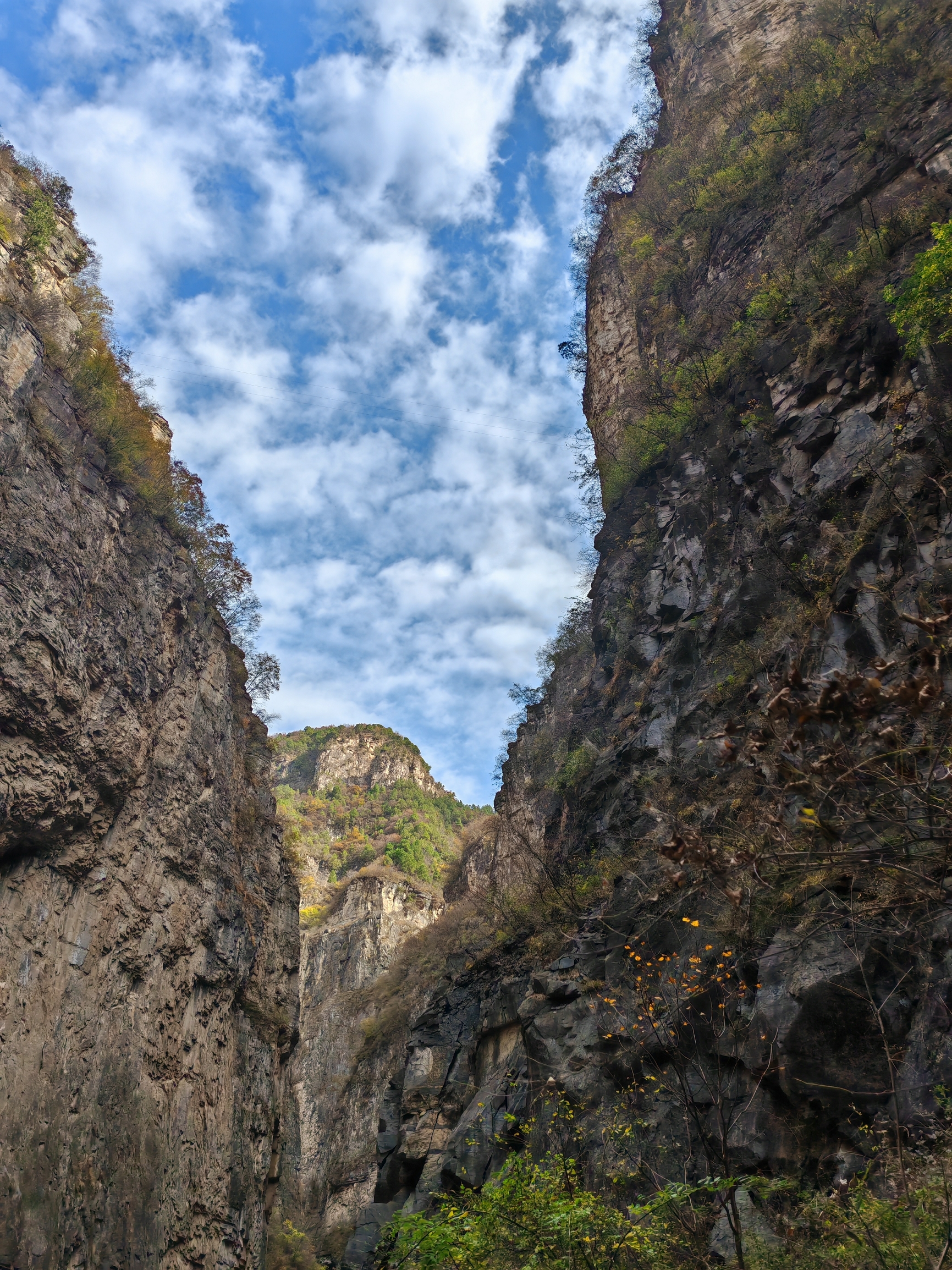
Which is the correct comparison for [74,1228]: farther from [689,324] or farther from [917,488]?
[689,324]

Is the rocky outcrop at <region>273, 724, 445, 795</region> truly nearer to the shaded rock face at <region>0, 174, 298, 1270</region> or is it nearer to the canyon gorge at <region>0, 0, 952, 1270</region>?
the canyon gorge at <region>0, 0, 952, 1270</region>

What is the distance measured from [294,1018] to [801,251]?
913 inches

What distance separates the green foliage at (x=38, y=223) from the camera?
17.4m

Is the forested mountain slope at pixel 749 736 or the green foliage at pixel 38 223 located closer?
the forested mountain slope at pixel 749 736

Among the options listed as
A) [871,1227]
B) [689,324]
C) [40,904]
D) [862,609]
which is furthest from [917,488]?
[40,904]

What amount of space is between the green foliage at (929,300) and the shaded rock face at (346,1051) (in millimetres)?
18853

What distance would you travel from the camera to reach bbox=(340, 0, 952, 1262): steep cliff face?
20.4ft

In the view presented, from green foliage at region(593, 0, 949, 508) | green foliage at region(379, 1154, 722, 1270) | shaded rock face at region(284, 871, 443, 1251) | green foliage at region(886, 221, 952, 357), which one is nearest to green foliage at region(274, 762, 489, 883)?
shaded rock face at region(284, 871, 443, 1251)

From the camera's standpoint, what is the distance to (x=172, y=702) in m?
17.5

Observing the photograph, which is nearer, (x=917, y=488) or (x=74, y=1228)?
(x=917, y=488)

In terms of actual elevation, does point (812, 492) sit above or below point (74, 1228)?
above

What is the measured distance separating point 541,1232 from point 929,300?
1084 cm

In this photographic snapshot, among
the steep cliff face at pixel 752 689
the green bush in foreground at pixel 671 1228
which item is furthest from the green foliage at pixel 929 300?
the green bush in foreground at pixel 671 1228

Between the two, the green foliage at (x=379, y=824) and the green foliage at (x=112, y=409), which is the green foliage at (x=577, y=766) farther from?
the green foliage at (x=379, y=824)
